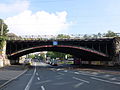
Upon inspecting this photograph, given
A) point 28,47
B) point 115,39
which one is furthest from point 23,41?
point 115,39

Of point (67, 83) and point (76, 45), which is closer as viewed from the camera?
point (67, 83)

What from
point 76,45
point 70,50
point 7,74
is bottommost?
point 7,74

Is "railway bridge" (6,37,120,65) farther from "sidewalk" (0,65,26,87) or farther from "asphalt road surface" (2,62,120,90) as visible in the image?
"asphalt road surface" (2,62,120,90)

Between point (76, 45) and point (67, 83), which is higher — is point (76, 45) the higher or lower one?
the higher one

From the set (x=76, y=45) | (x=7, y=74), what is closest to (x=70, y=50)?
(x=76, y=45)

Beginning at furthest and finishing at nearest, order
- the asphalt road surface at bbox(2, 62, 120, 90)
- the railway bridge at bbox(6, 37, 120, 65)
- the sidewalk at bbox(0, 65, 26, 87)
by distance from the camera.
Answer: the railway bridge at bbox(6, 37, 120, 65) → the sidewalk at bbox(0, 65, 26, 87) → the asphalt road surface at bbox(2, 62, 120, 90)

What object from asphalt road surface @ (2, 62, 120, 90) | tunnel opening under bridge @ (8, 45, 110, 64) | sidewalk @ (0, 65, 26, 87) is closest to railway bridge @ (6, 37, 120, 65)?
tunnel opening under bridge @ (8, 45, 110, 64)

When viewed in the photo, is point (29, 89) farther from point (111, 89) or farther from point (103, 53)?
point (103, 53)

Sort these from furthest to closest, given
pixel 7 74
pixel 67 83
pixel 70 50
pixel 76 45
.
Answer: pixel 70 50, pixel 76 45, pixel 7 74, pixel 67 83

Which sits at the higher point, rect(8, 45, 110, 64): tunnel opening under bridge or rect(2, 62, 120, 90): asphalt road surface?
rect(8, 45, 110, 64): tunnel opening under bridge

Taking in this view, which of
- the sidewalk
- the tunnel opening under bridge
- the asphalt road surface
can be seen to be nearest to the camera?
the asphalt road surface

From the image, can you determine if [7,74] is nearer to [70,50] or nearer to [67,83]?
[67,83]

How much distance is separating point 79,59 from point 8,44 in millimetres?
39656

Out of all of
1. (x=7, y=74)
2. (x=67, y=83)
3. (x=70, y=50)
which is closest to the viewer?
(x=67, y=83)
